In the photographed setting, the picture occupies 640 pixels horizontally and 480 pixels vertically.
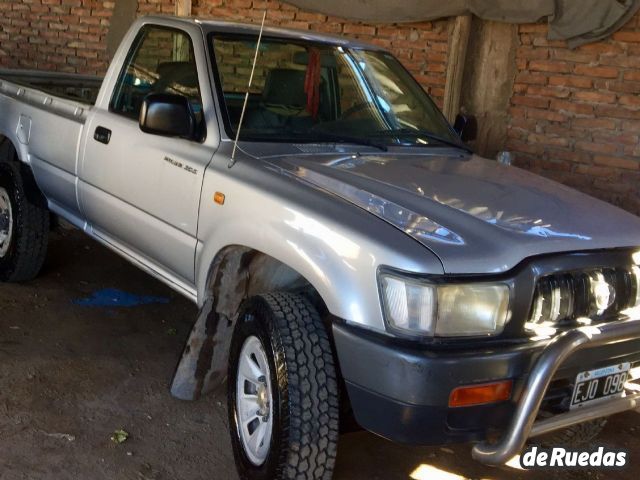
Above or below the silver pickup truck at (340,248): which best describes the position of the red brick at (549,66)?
above

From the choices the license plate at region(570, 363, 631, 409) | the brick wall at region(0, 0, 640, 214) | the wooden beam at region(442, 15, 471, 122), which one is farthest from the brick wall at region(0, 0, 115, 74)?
the license plate at region(570, 363, 631, 409)

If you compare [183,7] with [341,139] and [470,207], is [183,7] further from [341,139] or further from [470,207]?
[470,207]

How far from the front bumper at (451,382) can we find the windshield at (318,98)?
1.47 meters

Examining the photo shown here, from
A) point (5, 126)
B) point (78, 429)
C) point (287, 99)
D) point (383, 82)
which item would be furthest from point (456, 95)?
point (78, 429)

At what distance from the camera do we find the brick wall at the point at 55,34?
10.9 meters

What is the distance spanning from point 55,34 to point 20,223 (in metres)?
6.85

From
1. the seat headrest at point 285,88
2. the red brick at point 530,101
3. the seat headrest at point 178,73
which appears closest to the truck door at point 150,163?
the seat headrest at point 178,73

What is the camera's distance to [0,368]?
14.2ft

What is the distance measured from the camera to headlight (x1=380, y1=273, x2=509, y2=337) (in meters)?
2.73

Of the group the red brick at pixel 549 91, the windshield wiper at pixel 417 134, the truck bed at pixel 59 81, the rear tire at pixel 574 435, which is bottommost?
the rear tire at pixel 574 435

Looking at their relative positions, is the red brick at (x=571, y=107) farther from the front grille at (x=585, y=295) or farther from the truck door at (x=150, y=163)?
the front grille at (x=585, y=295)

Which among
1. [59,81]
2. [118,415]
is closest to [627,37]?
[59,81]

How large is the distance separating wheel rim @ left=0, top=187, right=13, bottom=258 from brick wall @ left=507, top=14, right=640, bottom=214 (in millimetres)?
3980

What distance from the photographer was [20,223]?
539 centimetres
